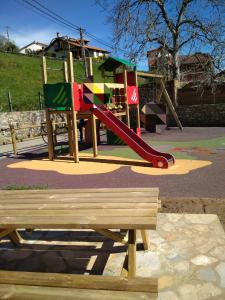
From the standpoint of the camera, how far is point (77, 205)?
312 centimetres

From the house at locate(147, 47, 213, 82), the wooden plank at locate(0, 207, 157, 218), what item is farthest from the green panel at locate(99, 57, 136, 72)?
the wooden plank at locate(0, 207, 157, 218)

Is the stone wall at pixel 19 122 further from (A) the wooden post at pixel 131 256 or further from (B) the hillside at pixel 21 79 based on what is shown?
(A) the wooden post at pixel 131 256

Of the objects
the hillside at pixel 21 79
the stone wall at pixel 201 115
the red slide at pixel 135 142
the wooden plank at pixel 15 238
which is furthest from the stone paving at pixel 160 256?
the stone wall at pixel 201 115

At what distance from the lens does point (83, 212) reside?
9.64 ft

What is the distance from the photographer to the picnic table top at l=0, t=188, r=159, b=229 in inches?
106

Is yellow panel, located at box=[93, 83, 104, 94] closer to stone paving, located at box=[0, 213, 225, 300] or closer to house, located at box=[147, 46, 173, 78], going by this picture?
stone paving, located at box=[0, 213, 225, 300]

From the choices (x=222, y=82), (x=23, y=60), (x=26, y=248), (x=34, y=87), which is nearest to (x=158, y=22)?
(x=222, y=82)

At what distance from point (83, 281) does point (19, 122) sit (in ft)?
50.9

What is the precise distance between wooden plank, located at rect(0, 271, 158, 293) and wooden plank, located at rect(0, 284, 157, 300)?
3cm

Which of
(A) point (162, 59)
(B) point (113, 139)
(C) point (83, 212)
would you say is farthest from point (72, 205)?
(A) point (162, 59)

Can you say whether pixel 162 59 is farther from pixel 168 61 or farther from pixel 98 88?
pixel 98 88

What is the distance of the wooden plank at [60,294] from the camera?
7.03 ft

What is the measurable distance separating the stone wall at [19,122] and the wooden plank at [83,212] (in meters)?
12.7

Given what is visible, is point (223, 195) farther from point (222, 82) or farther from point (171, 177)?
point (222, 82)
